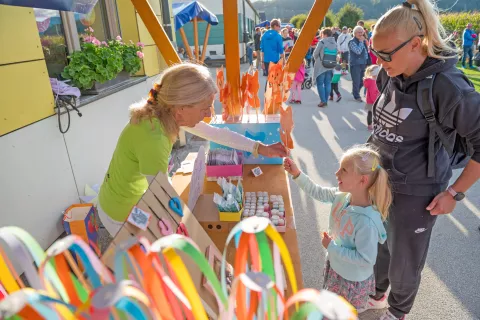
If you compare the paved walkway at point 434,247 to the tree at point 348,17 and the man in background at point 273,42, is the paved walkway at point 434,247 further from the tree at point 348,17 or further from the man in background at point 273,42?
the tree at point 348,17

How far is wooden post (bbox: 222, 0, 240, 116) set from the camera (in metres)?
2.23

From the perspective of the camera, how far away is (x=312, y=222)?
2.97m

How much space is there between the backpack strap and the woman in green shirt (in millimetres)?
823

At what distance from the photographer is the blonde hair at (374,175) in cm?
138

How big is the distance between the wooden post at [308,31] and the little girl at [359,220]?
1.31 m

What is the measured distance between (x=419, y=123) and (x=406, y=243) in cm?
56

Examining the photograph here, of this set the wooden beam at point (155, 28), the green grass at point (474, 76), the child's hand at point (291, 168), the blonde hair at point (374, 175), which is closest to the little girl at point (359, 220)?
the blonde hair at point (374, 175)

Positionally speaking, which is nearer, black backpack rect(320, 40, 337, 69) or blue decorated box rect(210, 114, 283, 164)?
blue decorated box rect(210, 114, 283, 164)

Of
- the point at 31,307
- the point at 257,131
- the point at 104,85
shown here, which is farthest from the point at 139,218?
the point at 104,85

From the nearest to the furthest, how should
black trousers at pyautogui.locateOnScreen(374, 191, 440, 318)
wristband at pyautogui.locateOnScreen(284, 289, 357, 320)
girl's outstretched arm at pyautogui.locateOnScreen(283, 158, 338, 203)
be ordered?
wristband at pyautogui.locateOnScreen(284, 289, 357, 320) < black trousers at pyautogui.locateOnScreen(374, 191, 440, 318) < girl's outstretched arm at pyautogui.locateOnScreen(283, 158, 338, 203)

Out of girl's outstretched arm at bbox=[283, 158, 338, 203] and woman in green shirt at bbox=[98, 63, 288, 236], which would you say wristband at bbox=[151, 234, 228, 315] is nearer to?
woman in green shirt at bbox=[98, 63, 288, 236]

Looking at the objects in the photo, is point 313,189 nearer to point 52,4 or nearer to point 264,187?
point 264,187

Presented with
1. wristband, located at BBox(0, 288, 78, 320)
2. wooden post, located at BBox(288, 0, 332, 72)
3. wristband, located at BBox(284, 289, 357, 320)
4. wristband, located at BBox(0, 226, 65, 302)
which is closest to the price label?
wristband, located at BBox(0, 226, 65, 302)

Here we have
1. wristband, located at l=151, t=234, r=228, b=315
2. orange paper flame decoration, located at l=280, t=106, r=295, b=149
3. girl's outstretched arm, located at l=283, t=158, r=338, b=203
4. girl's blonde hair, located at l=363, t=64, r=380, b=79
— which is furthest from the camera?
girl's blonde hair, located at l=363, t=64, r=380, b=79
